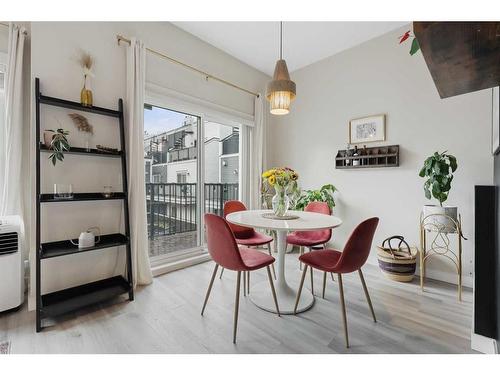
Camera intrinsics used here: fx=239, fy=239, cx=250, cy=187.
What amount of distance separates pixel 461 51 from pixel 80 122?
8.40ft

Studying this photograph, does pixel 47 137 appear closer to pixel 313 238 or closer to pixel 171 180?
pixel 171 180

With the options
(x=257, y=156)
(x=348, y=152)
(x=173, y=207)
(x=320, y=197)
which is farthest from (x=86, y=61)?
(x=348, y=152)

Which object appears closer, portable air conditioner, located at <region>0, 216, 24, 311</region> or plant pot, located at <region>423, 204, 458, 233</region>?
portable air conditioner, located at <region>0, 216, 24, 311</region>

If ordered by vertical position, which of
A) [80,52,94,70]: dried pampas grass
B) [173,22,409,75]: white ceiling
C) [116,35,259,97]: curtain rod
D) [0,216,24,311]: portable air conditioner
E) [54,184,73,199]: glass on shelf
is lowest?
[0,216,24,311]: portable air conditioner

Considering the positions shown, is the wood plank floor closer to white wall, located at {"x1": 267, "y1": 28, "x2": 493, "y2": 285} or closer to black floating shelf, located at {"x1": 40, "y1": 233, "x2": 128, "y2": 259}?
black floating shelf, located at {"x1": 40, "y1": 233, "x2": 128, "y2": 259}

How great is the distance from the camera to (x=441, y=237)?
2.57 metres

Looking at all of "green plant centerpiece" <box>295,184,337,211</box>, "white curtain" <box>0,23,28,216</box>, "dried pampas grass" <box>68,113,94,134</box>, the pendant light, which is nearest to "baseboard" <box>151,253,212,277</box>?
"white curtain" <box>0,23,28,216</box>

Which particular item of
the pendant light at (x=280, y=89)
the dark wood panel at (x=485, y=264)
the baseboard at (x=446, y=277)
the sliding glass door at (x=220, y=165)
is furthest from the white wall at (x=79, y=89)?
the baseboard at (x=446, y=277)

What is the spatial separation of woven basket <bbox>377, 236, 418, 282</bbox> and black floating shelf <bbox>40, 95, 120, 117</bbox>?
3097mm

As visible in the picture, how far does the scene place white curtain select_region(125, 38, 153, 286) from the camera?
7.66ft

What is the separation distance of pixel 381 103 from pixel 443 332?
242 centimetres

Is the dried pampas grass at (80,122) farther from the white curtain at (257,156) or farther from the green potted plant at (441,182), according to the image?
the green potted plant at (441,182)

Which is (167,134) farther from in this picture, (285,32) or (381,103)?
(381,103)
